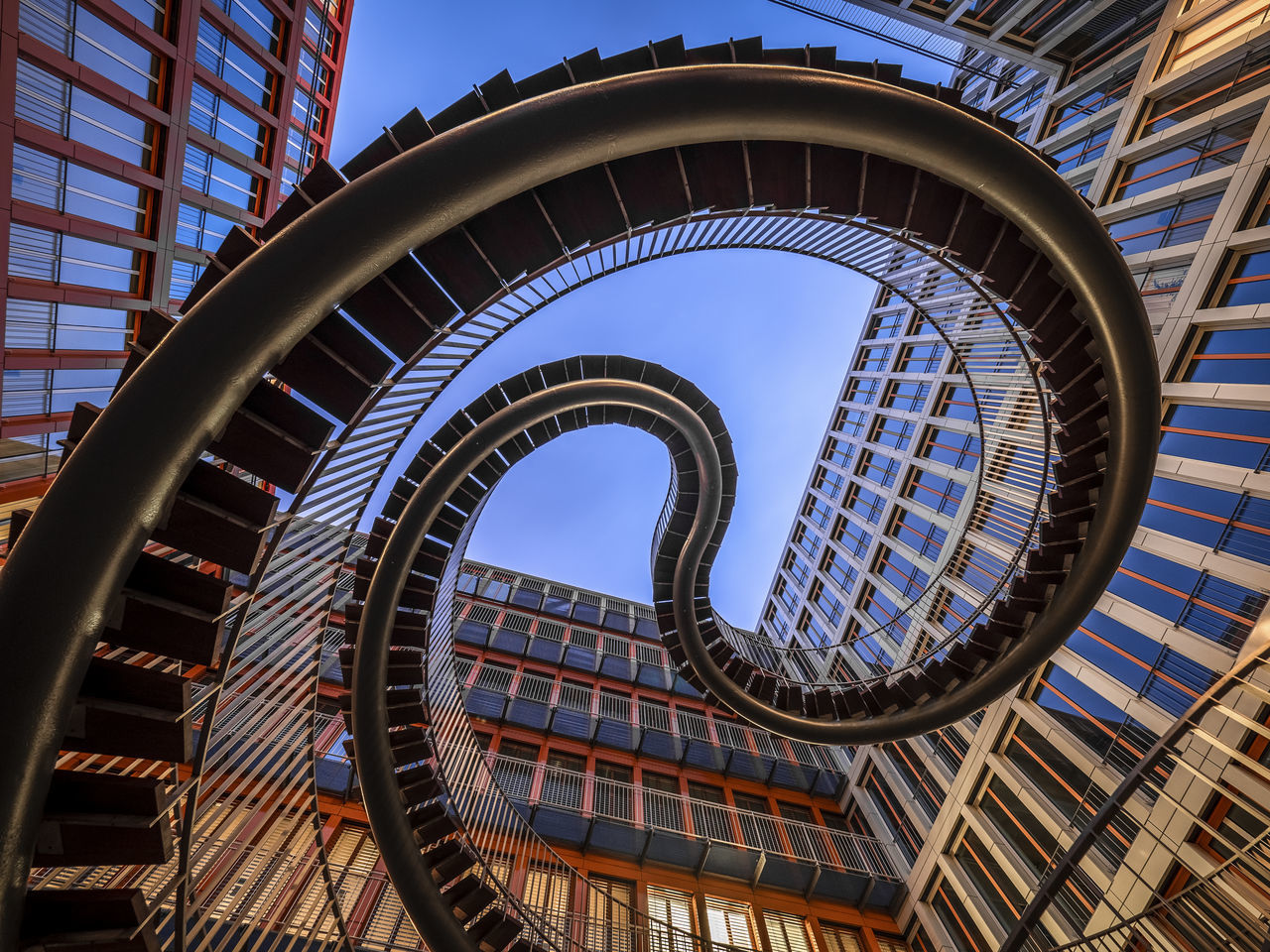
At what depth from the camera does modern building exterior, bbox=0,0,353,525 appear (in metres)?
14.5

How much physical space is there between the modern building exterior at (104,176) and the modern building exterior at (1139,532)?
71.9ft

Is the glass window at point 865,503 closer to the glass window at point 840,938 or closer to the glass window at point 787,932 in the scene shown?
the glass window at point 840,938

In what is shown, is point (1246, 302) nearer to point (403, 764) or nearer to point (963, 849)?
point (963, 849)

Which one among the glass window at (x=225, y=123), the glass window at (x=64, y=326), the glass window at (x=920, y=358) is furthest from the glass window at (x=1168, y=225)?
the glass window at (x=225, y=123)

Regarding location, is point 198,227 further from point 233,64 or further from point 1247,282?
point 1247,282

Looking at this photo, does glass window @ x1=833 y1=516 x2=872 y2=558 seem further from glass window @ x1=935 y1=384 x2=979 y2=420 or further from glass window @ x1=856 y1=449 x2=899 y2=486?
glass window @ x1=935 y1=384 x2=979 y2=420

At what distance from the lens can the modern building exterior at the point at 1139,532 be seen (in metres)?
11.5

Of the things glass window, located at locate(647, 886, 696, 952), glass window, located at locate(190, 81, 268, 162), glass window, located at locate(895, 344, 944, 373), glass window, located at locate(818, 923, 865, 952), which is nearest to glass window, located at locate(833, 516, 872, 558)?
glass window, located at locate(895, 344, 944, 373)

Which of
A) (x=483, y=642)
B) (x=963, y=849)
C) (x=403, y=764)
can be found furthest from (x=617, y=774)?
(x=403, y=764)

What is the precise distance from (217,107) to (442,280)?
2409cm

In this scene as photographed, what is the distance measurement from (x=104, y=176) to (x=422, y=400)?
18.0 m

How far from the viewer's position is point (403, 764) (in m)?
9.71

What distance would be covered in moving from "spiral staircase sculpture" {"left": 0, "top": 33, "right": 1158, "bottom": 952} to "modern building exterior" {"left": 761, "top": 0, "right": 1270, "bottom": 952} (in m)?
3.93

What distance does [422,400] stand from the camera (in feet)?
24.5
